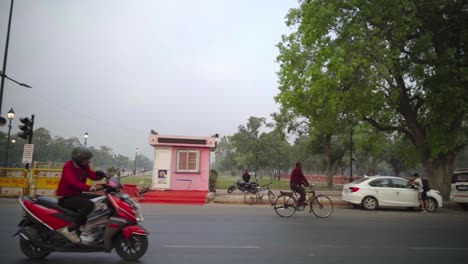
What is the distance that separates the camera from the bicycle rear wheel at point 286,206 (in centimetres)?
1254

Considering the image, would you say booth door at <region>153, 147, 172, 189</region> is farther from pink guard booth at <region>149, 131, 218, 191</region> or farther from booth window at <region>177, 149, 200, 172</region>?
booth window at <region>177, 149, 200, 172</region>

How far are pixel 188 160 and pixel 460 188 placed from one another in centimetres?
1493

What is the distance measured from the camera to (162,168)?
2172cm

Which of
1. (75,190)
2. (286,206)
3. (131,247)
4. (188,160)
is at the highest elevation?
(188,160)

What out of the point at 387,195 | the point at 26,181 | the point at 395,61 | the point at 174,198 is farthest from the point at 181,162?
the point at 395,61

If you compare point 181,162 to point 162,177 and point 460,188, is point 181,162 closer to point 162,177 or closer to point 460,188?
point 162,177

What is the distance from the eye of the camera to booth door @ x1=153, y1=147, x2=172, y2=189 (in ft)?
70.9

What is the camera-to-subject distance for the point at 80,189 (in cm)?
594

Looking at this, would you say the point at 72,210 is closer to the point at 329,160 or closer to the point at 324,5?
the point at 324,5

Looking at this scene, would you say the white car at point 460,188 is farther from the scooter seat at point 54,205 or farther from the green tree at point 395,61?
the scooter seat at point 54,205

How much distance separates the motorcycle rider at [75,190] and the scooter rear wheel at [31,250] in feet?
2.27

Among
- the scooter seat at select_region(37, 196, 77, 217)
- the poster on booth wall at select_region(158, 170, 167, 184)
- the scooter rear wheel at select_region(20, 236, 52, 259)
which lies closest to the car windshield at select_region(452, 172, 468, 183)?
the poster on booth wall at select_region(158, 170, 167, 184)

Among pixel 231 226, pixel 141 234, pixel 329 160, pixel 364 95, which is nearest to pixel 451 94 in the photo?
pixel 364 95

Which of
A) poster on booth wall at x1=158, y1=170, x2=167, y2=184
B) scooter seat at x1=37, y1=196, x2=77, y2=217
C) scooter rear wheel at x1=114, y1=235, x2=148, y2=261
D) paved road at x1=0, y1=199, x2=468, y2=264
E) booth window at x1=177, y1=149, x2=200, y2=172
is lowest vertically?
paved road at x1=0, y1=199, x2=468, y2=264
